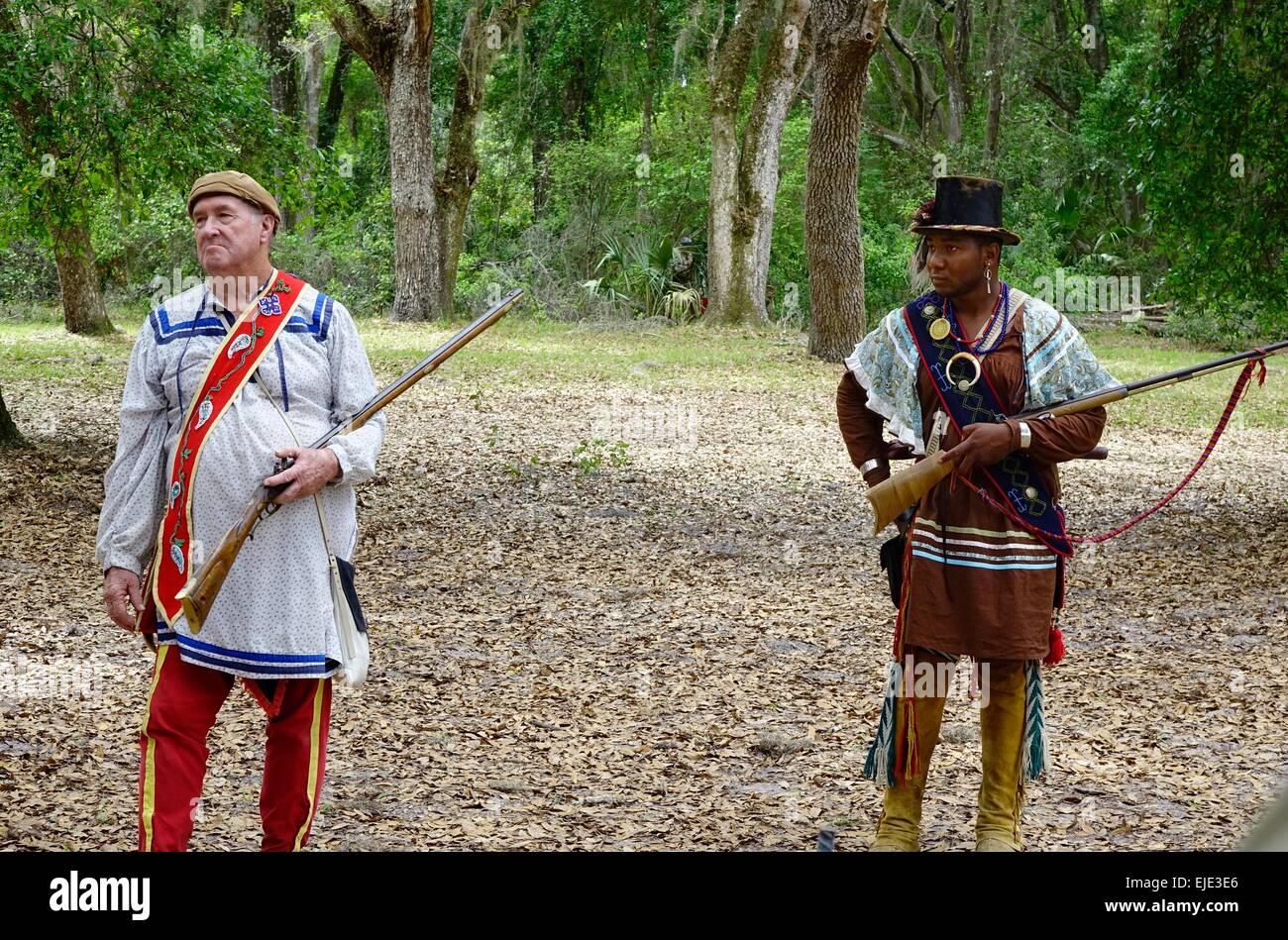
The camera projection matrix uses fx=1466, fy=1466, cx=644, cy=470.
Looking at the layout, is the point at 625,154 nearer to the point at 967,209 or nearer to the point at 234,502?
the point at 967,209

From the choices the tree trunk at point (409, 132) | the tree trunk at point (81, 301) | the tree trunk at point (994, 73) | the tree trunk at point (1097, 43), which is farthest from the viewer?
the tree trunk at point (1097, 43)

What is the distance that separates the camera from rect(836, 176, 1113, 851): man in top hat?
4391 millimetres

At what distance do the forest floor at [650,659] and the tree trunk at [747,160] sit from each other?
12.4 m

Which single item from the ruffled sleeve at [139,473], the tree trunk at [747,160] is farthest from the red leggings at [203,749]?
the tree trunk at [747,160]

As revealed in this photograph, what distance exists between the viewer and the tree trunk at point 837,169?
19.2 m

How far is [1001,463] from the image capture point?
447 centimetres

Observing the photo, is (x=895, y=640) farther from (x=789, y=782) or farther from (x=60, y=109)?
(x=60, y=109)

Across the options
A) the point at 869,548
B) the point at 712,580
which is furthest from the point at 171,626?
the point at 869,548

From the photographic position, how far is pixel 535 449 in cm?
1378

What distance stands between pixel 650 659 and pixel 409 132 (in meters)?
19.4

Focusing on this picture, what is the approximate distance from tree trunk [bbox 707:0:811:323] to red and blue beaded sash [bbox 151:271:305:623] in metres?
23.1

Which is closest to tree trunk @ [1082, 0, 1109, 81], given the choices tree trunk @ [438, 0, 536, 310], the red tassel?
tree trunk @ [438, 0, 536, 310]

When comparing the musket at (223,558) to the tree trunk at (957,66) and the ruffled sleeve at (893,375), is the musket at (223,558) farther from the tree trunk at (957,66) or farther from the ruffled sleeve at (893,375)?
the tree trunk at (957,66)

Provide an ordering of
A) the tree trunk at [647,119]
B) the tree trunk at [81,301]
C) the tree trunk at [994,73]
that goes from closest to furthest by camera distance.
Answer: the tree trunk at [81,301]
the tree trunk at [647,119]
the tree trunk at [994,73]
